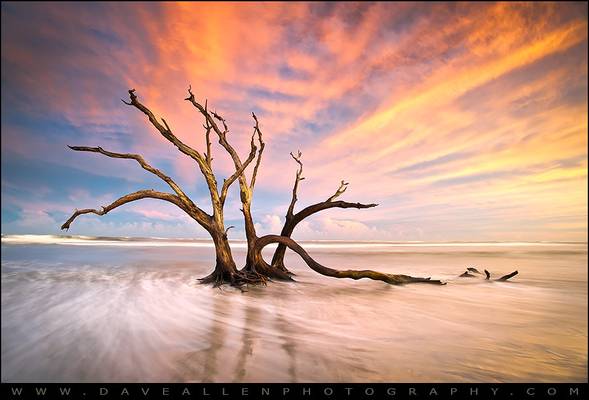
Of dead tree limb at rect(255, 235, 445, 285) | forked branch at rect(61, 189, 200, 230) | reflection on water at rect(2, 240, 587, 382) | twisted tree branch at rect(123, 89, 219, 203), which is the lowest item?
reflection on water at rect(2, 240, 587, 382)

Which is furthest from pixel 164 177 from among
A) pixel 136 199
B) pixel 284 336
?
pixel 284 336

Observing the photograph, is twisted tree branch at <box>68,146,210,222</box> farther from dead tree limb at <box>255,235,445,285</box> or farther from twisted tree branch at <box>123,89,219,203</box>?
dead tree limb at <box>255,235,445,285</box>

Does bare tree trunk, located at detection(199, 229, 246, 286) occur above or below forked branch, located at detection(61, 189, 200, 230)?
below

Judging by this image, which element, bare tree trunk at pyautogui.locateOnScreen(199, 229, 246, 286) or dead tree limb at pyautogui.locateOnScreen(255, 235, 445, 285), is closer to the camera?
dead tree limb at pyautogui.locateOnScreen(255, 235, 445, 285)

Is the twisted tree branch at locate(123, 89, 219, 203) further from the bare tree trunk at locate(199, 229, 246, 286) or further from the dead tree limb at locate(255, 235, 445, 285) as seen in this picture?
the dead tree limb at locate(255, 235, 445, 285)

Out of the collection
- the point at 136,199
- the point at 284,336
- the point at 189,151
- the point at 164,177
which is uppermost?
the point at 189,151

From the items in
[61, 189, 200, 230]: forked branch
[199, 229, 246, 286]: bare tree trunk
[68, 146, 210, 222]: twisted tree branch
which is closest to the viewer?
[61, 189, 200, 230]: forked branch

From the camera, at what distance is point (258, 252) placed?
317 inches

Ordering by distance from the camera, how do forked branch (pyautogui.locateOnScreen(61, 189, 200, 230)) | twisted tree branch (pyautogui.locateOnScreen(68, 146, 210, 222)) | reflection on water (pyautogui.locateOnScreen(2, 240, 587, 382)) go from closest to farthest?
reflection on water (pyautogui.locateOnScreen(2, 240, 587, 382))
forked branch (pyautogui.locateOnScreen(61, 189, 200, 230))
twisted tree branch (pyautogui.locateOnScreen(68, 146, 210, 222))

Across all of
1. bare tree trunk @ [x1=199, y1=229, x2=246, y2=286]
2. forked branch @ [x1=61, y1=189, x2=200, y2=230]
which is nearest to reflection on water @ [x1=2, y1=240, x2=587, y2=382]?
bare tree trunk @ [x1=199, y1=229, x2=246, y2=286]

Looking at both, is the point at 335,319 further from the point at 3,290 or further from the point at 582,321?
the point at 3,290

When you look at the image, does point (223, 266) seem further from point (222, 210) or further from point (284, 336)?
point (284, 336)

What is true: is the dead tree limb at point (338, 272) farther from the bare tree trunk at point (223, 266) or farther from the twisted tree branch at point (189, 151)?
the twisted tree branch at point (189, 151)
